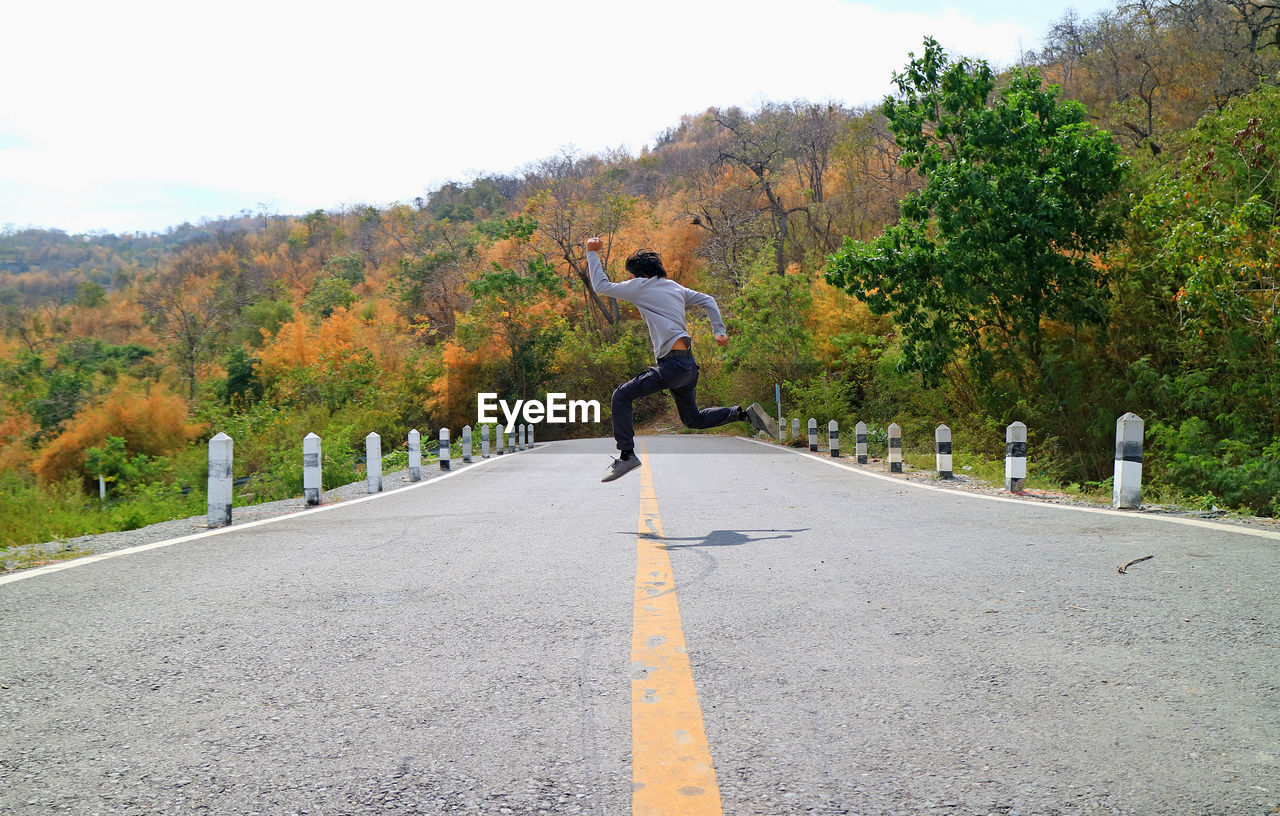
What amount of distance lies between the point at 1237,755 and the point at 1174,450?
46.8 ft

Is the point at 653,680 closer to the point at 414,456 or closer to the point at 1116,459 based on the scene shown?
Answer: the point at 1116,459

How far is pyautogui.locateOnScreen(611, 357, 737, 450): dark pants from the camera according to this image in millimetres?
7805

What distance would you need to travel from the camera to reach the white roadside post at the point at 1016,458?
10.0 meters

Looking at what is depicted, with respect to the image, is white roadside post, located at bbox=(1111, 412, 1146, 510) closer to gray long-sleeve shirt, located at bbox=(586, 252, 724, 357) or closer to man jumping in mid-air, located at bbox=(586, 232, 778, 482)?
man jumping in mid-air, located at bbox=(586, 232, 778, 482)

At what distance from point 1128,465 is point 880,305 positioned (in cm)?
1119

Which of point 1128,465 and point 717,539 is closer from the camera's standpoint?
point 717,539

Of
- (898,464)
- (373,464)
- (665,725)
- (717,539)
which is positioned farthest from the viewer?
(898,464)

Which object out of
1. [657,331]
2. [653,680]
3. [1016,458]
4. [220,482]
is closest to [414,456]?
[220,482]

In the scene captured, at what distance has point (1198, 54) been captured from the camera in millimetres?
23375

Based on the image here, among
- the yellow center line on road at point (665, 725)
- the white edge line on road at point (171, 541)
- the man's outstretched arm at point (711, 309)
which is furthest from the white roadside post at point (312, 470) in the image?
the yellow center line on road at point (665, 725)

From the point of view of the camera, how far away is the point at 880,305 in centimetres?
1909

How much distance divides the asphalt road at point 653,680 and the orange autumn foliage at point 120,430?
30.9m

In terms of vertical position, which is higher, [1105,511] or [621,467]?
[621,467]

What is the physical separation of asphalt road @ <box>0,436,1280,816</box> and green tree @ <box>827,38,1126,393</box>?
43.5 feet
